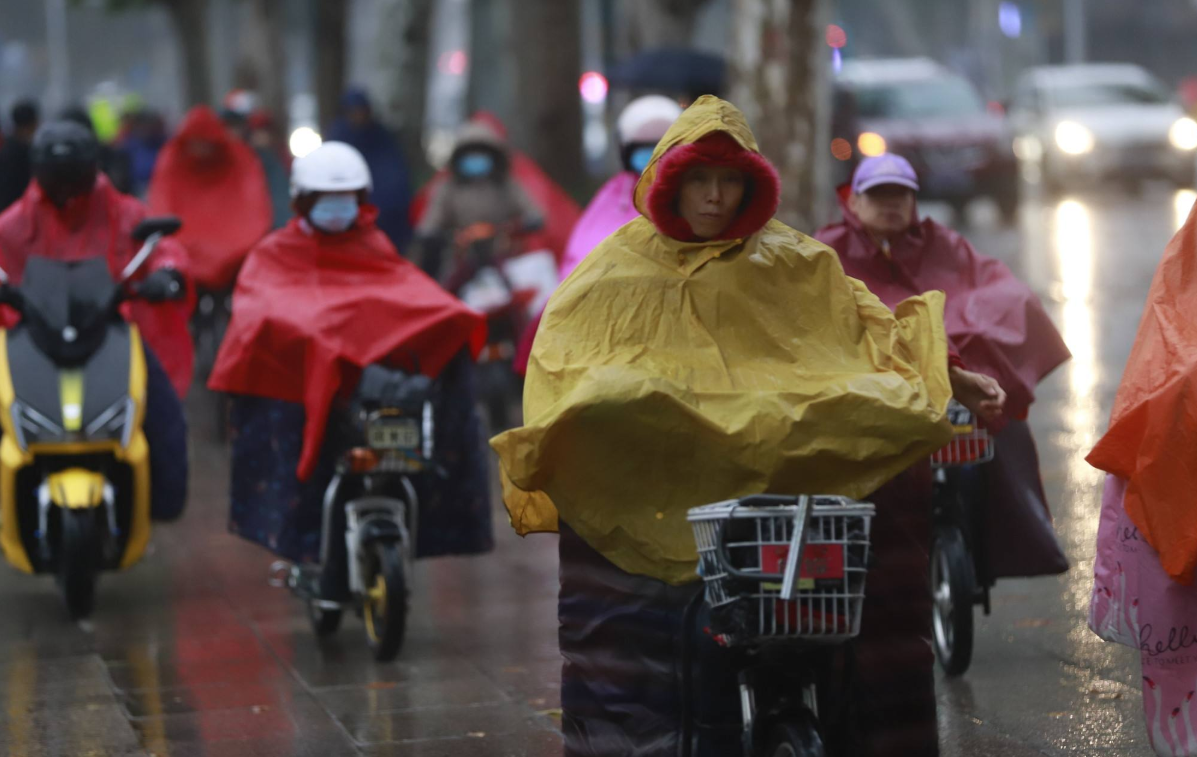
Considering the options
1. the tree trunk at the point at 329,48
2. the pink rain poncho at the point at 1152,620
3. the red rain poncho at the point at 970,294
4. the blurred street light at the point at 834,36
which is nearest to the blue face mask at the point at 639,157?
the red rain poncho at the point at 970,294

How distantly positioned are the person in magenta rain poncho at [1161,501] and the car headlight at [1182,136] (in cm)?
2870

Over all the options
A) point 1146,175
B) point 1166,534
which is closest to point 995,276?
point 1166,534

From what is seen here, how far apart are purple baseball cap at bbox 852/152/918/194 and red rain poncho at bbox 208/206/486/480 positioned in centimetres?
150

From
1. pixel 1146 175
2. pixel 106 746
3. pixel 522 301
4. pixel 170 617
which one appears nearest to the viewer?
pixel 106 746

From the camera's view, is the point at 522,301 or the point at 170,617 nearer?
the point at 170,617

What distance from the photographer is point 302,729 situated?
659 cm

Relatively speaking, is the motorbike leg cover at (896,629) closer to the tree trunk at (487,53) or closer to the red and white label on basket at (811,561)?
the red and white label on basket at (811,561)

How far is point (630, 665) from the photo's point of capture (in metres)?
4.71

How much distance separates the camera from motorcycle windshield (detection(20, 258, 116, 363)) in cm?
815

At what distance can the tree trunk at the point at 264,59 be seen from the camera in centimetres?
3659

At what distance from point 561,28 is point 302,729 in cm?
1662

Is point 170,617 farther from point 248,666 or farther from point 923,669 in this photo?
point 923,669

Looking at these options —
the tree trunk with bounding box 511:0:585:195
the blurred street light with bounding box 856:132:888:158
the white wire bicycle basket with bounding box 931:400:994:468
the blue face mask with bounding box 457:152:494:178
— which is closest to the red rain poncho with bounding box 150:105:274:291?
the blue face mask with bounding box 457:152:494:178

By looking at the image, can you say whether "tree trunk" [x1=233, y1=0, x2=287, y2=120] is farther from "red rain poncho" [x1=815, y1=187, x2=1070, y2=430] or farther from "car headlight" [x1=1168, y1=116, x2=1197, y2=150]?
"red rain poncho" [x1=815, y1=187, x2=1070, y2=430]
